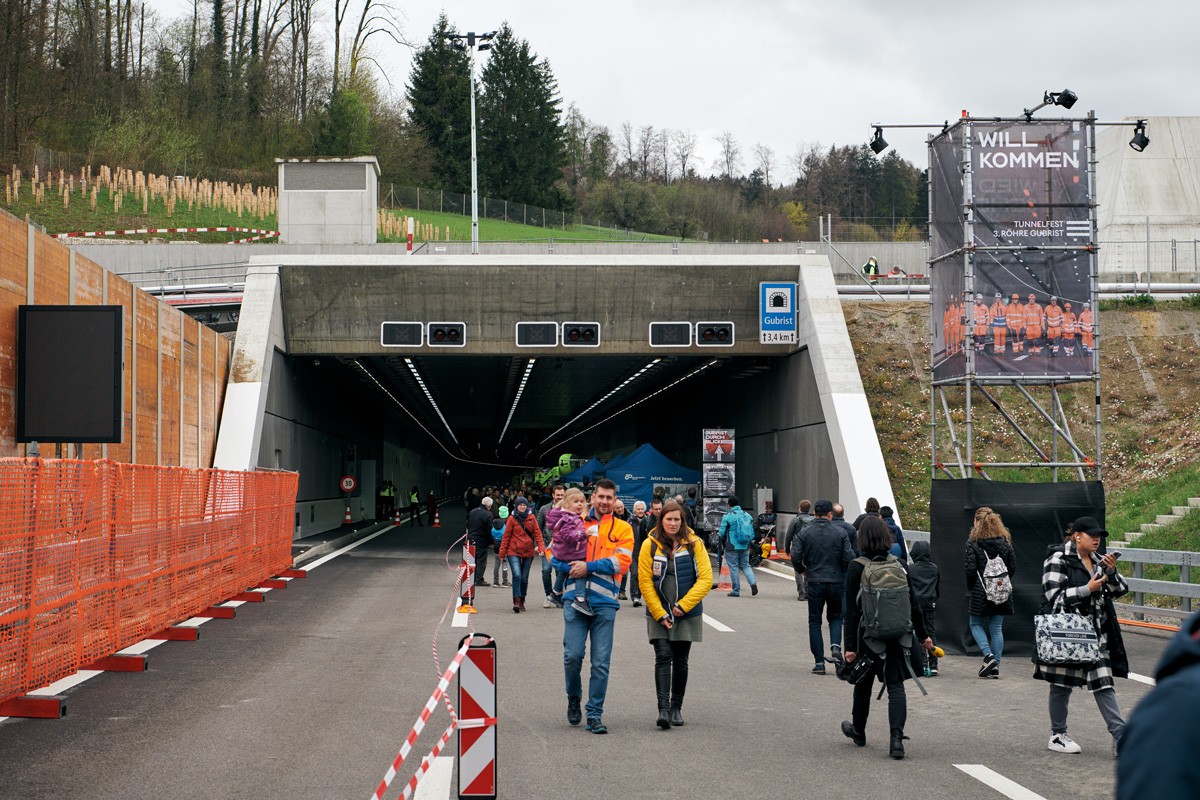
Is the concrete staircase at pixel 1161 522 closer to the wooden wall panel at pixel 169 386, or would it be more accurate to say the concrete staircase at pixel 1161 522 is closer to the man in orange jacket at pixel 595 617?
the man in orange jacket at pixel 595 617

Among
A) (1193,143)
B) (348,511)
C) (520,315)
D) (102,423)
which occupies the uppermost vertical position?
(1193,143)

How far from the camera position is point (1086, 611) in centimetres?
882

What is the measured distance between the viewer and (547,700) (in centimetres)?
1080

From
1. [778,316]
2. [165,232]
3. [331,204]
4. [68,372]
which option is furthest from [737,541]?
[165,232]

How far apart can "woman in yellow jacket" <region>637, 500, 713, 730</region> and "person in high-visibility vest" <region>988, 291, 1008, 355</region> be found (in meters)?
10.6

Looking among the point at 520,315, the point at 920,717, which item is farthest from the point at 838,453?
the point at 920,717

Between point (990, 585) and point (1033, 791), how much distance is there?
5.92 metres

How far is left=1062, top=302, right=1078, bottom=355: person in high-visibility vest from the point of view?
1903 cm

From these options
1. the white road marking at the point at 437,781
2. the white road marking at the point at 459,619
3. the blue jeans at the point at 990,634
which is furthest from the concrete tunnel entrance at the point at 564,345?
the white road marking at the point at 437,781

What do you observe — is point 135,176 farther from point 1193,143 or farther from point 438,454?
point 1193,143

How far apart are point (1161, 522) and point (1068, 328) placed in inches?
227

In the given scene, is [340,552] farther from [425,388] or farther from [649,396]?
[649,396]

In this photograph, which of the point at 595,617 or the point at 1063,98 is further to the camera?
the point at 1063,98

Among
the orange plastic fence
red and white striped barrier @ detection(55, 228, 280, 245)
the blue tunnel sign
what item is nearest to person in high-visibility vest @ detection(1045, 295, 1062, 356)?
the orange plastic fence
